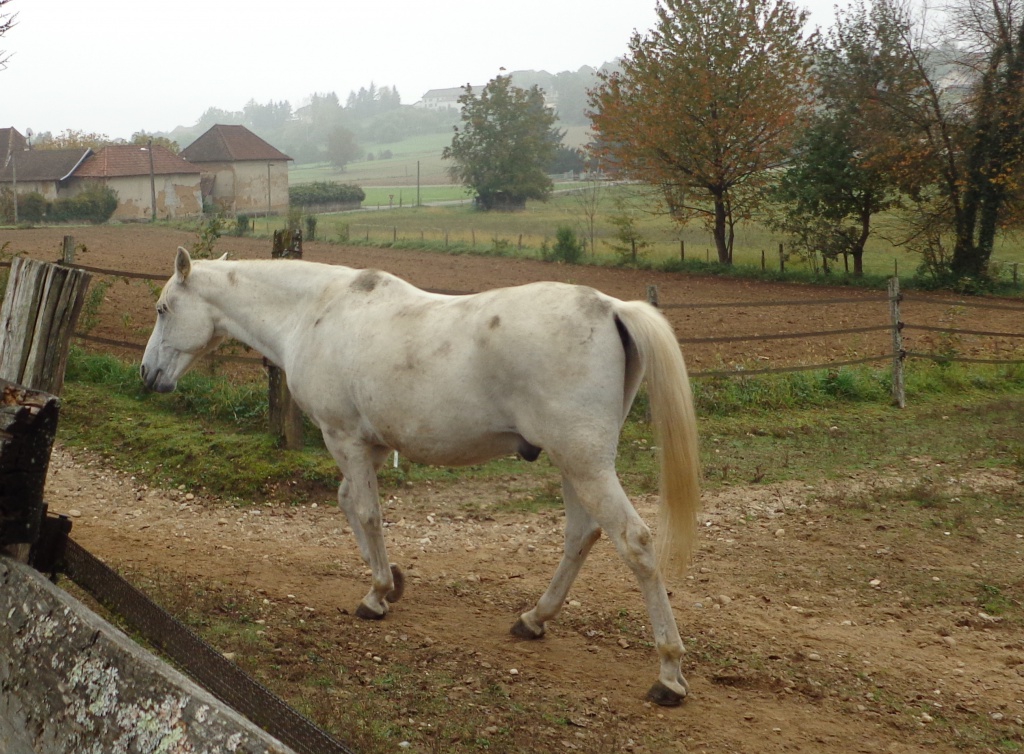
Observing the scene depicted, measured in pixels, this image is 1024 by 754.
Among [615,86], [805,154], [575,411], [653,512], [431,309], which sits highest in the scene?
[615,86]

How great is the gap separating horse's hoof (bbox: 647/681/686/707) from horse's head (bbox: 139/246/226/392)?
10.9ft

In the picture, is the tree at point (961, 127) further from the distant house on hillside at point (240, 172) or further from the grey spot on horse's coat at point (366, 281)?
the distant house on hillside at point (240, 172)

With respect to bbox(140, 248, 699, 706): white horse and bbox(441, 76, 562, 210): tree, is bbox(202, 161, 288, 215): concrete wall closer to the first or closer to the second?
bbox(441, 76, 562, 210): tree

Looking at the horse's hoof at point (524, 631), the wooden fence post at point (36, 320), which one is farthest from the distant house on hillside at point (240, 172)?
the wooden fence post at point (36, 320)

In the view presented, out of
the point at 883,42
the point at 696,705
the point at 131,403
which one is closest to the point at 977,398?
the point at 696,705

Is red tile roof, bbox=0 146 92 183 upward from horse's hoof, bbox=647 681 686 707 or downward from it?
upward

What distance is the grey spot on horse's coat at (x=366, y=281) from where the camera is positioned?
5.04 metres

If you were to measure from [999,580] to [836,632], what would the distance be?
4.95ft

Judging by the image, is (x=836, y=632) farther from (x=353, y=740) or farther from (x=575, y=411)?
(x=353, y=740)

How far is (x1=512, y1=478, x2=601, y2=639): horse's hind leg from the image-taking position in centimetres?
468

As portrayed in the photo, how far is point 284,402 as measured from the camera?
8.10 metres

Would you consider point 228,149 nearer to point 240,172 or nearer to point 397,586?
point 240,172

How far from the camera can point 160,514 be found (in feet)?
23.0

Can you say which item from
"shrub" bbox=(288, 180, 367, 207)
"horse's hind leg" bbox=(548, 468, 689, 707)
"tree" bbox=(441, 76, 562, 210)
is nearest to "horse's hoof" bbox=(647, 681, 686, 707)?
"horse's hind leg" bbox=(548, 468, 689, 707)
